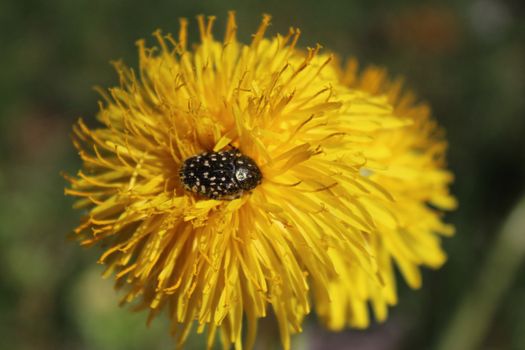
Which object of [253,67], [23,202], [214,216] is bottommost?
[214,216]

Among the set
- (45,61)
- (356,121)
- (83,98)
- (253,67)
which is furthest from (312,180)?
(45,61)

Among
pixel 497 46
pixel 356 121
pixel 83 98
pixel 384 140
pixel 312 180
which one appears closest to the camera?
pixel 312 180

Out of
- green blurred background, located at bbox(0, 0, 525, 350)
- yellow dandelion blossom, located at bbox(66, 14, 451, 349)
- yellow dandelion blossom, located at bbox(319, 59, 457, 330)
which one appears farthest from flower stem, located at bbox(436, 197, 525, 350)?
yellow dandelion blossom, located at bbox(66, 14, 451, 349)

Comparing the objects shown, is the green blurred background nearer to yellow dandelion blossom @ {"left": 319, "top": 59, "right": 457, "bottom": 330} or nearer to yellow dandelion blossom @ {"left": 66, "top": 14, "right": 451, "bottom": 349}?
yellow dandelion blossom @ {"left": 319, "top": 59, "right": 457, "bottom": 330}

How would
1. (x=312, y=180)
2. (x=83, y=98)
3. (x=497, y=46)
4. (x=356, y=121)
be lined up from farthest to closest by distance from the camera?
(x=497, y=46)
(x=83, y=98)
(x=356, y=121)
(x=312, y=180)

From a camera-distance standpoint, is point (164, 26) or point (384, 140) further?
point (164, 26)

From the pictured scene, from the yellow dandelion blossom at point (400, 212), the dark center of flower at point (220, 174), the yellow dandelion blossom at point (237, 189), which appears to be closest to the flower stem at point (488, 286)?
the yellow dandelion blossom at point (400, 212)

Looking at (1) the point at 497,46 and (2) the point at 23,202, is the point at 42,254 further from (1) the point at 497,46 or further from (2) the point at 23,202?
(1) the point at 497,46

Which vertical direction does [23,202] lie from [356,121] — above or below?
above
